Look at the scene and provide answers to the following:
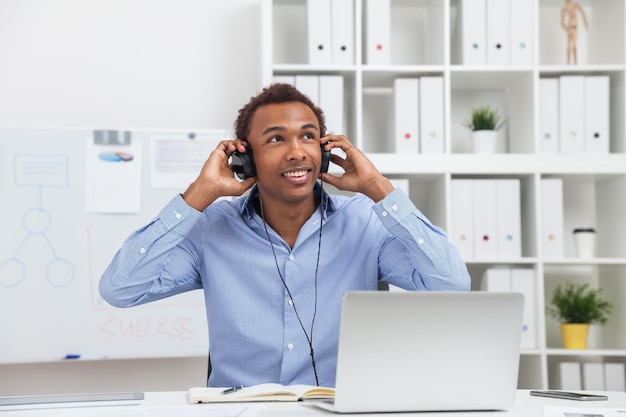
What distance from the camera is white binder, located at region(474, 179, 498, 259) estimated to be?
328cm

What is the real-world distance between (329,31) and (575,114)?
1.05 metres

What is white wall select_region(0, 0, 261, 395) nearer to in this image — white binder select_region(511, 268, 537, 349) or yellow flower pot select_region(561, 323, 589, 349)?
white binder select_region(511, 268, 537, 349)

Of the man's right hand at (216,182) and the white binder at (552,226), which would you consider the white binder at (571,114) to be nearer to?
the white binder at (552,226)

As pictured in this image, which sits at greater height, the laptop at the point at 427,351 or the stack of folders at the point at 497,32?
the stack of folders at the point at 497,32

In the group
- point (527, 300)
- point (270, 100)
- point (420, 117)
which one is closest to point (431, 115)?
point (420, 117)

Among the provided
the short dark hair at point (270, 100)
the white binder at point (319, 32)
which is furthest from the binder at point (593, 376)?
the short dark hair at point (270, 100)

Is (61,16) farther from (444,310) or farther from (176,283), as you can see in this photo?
(444,310)

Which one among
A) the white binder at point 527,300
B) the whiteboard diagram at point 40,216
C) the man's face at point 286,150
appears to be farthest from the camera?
the white binder at point 527,300

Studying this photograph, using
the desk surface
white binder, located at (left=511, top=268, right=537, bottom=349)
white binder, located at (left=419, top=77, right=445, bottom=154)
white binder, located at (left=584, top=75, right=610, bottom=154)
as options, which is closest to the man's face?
the desk surface

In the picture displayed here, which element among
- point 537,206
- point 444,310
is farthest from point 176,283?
point 537,206

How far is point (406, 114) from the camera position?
3.29m

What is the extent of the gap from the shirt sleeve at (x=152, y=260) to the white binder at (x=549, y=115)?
1.80 m

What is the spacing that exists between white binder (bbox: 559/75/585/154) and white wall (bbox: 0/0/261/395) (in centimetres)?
125

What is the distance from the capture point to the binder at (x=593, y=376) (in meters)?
3.22
